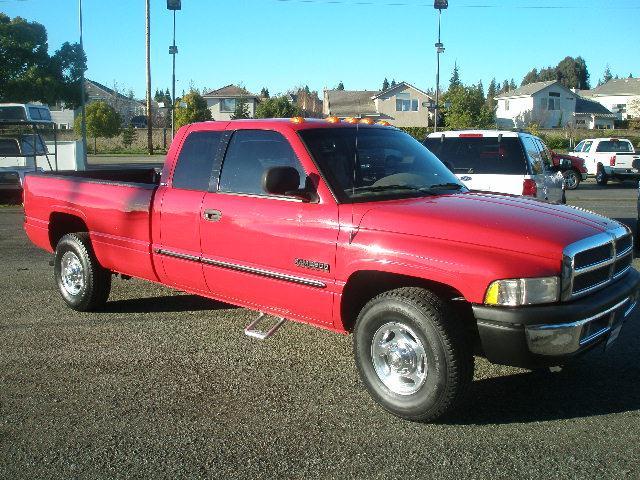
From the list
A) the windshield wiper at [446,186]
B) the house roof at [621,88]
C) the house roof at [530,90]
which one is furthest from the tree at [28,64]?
the house roof at [621,88]

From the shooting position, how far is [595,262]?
Result: 13.8ft

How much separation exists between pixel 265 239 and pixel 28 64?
39.5 meters

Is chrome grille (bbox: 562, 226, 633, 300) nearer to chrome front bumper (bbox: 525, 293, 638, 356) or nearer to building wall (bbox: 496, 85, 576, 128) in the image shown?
chrome front bumper (bbox: 525, 293, 638, 356)

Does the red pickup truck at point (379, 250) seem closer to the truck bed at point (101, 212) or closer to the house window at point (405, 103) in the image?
the truck bed at point (101, 212)

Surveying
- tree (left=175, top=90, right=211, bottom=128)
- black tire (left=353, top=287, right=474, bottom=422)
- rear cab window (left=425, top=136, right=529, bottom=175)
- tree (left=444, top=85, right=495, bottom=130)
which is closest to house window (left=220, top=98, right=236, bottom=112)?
tree (left=175, top=90, right=211, bottom=128)

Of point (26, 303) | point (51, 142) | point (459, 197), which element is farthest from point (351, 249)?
point (51, 142)

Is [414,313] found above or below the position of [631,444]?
above

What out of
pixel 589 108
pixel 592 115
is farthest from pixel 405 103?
pixel 589 108

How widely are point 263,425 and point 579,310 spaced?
200 centimetres

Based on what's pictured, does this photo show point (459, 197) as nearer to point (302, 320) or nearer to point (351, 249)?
point (351, 249)

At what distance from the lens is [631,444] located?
3936 mm

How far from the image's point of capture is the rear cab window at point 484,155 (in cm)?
934

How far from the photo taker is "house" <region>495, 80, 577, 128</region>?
3231 inches

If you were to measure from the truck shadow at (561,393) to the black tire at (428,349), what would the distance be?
25 centimetres
